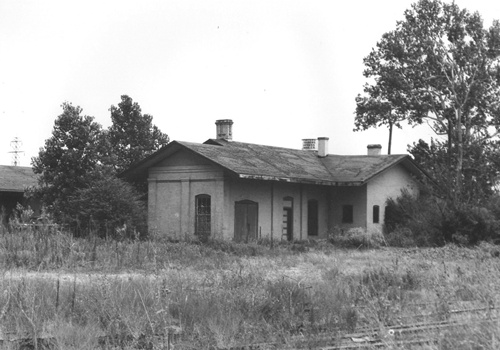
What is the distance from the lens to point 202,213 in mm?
30562

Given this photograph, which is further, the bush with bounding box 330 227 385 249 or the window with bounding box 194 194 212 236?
the window with bounding box 194 194 212 236

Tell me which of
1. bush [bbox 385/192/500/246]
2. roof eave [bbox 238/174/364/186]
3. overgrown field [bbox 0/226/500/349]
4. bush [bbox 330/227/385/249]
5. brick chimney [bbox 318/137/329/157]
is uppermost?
brick chimney [bbox 318/137/329/157]

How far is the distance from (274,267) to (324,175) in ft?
56.1

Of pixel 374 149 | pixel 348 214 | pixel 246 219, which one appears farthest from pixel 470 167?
pixel 246 219

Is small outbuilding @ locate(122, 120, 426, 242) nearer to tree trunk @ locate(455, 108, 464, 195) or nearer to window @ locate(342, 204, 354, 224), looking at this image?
window @ locate(342, 204, 354, 224)

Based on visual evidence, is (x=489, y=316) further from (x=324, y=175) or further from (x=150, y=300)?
(x=324, y=175)

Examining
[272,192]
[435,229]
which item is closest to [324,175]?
[272,192]

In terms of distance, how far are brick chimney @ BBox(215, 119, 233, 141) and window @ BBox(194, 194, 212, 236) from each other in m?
5.20

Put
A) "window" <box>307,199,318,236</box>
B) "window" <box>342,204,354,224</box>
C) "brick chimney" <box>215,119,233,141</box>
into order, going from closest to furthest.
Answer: "window" <box>307,199,318,236</box>, "brick chimney" <box>215,119,233,141</box>, "window" <box>342,204,354,224</box>

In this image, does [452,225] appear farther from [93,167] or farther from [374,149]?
[93,167]

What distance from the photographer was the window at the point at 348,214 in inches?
1395

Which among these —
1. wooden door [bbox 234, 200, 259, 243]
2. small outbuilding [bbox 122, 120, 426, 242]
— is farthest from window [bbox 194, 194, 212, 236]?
wooden door [bbox 234, 200, 259, 243]

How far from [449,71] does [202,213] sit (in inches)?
742

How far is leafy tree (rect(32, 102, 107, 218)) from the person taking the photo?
3309 centimetres
